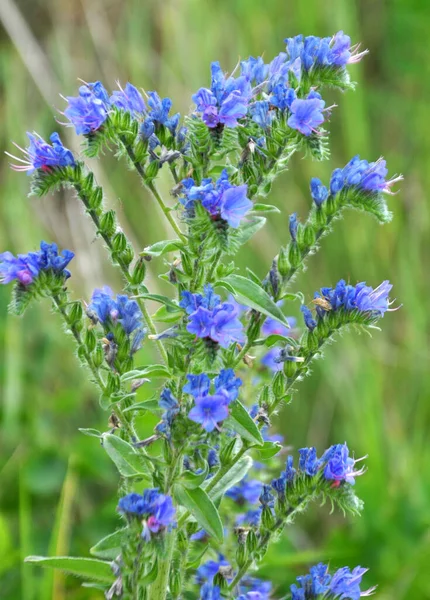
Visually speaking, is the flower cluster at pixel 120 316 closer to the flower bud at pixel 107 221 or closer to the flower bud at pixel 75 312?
the flower bud at pixel 75 312

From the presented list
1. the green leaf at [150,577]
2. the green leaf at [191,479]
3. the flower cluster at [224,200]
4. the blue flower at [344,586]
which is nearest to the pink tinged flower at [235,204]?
the flower cluster at [224,200]

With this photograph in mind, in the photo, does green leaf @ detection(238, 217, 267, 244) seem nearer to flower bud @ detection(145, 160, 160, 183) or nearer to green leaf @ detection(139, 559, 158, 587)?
flower bud @ detection(145, 160, 160, 183)

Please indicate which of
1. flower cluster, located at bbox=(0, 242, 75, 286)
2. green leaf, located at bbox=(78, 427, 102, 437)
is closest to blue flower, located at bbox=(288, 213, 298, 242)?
flower cluster, located at bbox=(0, 242, 75, 286)

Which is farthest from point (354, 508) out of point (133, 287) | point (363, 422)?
point (363, 422)

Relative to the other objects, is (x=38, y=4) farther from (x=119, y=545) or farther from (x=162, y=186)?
(x=119, y=545)

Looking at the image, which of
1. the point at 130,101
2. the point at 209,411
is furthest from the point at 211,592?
the point at 130,101

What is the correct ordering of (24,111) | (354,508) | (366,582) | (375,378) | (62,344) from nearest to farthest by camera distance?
(354,508) < (366,582) < (375,378) < (62,344) < (24,111)
